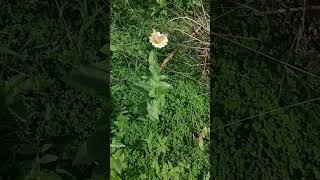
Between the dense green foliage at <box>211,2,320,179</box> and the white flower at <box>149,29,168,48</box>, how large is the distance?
0.25 metres

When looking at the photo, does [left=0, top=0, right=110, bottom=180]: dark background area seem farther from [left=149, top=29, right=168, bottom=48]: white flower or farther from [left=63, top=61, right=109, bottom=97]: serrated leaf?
[left=149, top=29, right=168, bottom=48]: white flower

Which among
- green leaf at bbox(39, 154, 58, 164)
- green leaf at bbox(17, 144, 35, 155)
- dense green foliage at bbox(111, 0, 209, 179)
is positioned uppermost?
dense green foliage at bbox(111, 0, 209, 179)

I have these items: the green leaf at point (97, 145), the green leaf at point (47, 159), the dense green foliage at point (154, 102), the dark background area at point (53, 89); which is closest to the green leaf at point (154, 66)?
the dense green foliage at point (154, 102)

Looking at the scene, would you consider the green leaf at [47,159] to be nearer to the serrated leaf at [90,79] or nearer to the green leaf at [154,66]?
the serrated leaf at [90,79]

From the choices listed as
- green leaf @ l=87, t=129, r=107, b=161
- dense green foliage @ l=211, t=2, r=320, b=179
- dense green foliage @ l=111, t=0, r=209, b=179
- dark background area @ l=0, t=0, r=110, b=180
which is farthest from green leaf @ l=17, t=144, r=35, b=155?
dense green foliage @ l=211, t=2, r=320, b=179

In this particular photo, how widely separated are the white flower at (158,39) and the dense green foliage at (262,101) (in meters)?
0.25

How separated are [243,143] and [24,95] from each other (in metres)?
0.98

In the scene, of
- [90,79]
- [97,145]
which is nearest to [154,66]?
[90,79]

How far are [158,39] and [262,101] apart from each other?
552mm

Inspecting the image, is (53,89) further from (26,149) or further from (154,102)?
(154,102)

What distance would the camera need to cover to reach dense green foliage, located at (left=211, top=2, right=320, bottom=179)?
245cm

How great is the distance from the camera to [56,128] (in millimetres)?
2217

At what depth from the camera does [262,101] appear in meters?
2.48

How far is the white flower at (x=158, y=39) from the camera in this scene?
7.86ft
